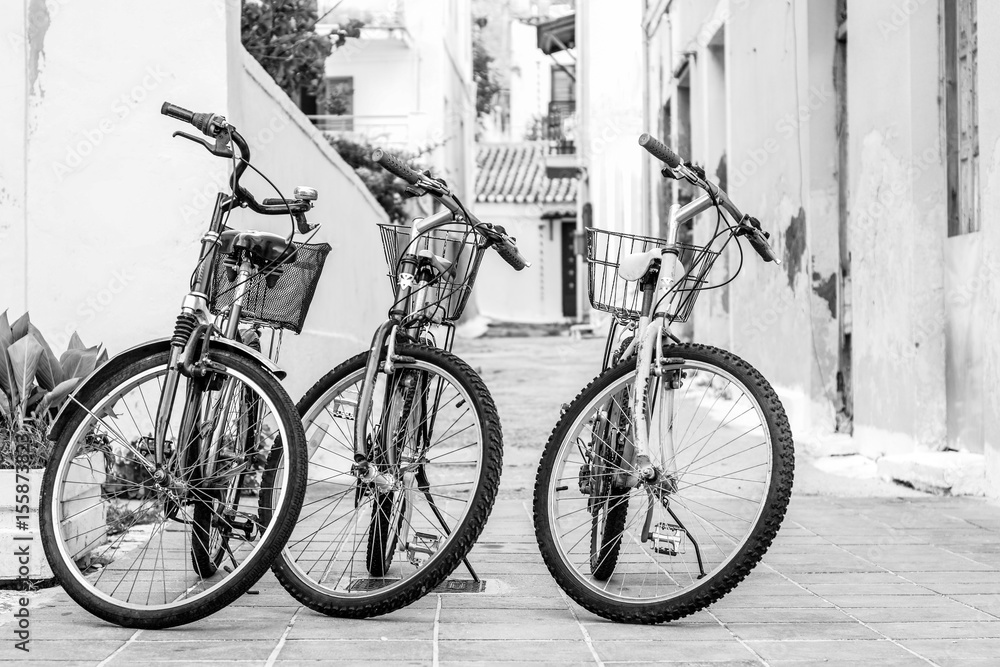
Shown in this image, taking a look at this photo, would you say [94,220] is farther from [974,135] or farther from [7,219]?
[974,135]

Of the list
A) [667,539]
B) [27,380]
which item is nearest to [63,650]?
[27,380]

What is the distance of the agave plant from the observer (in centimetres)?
390

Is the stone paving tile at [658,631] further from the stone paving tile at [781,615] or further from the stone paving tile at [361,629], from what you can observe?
the stone paving tile at [361,629]

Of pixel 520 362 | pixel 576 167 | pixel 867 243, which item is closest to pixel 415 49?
pixel 576 167

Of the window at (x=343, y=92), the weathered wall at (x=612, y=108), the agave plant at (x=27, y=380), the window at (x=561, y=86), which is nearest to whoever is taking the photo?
the agave plant at (x=27, y=380)

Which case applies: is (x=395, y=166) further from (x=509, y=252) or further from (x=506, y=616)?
(x=506, y=616)

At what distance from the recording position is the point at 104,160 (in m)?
5.20

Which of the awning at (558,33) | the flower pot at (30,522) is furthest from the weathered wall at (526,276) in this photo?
the flower pot at (30,522)

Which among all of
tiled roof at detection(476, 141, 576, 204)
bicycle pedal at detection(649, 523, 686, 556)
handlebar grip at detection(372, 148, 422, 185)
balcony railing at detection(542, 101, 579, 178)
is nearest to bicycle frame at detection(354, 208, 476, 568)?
handlebar grip at detection(372, 148, 422, 185)

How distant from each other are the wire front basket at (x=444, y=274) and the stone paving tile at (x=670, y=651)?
989 millimetres

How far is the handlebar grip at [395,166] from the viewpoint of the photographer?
122 inches

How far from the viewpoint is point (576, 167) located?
26.4m

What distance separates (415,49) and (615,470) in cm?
1907

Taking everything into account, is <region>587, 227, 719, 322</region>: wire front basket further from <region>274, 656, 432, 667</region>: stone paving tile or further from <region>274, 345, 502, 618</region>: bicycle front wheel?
<region>274, 656, 432, 667</region>: stone paving tile
